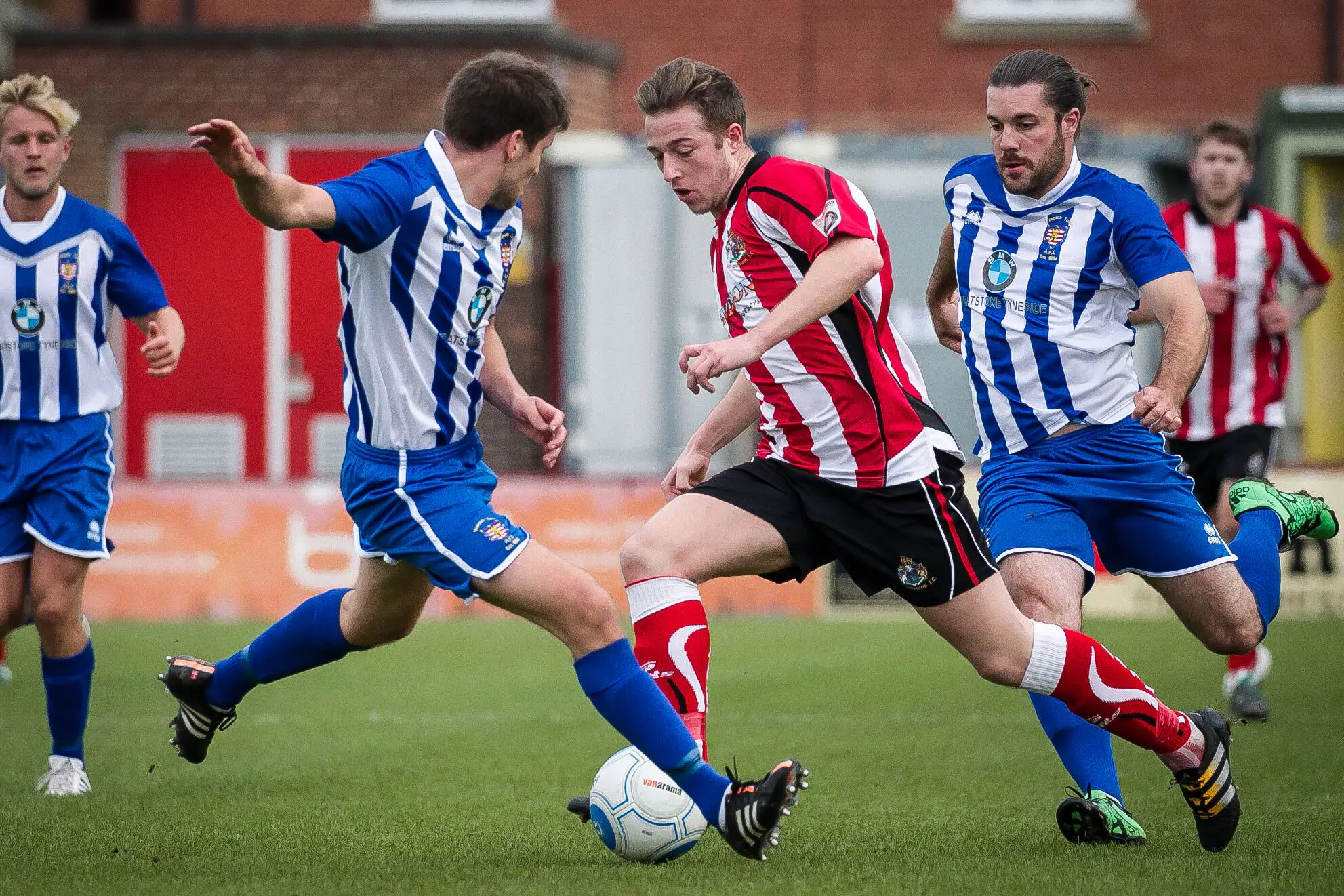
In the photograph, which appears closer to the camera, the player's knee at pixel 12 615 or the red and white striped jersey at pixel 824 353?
the red and white striped jersey at pixel 824 353

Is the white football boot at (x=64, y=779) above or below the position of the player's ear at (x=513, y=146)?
below

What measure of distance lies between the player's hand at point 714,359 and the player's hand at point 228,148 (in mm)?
1094

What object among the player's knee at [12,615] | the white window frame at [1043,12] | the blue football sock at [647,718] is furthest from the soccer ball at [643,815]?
the white window frame at [1043,12]

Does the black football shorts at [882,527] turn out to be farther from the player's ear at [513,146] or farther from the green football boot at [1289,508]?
the green football boot at [1289,508]

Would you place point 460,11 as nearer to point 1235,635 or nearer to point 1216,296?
point 1216,296

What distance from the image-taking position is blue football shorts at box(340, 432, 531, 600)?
438cm

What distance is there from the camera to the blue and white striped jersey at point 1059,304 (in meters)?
5.08

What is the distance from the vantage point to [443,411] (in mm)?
4523

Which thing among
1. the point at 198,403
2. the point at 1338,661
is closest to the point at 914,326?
the point at 1338,661

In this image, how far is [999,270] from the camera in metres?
5.18

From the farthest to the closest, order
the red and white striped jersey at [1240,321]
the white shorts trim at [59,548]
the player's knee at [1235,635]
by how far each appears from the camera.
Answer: the red and white striped jersey at [1240,321], the white shorts trim at [59,548], the player's knee at [1235,635]

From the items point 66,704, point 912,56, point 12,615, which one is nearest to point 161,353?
point 12,615

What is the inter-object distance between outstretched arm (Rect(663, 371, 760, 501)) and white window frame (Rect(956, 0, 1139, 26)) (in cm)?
1177

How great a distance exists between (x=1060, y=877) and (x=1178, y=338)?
151 cm
